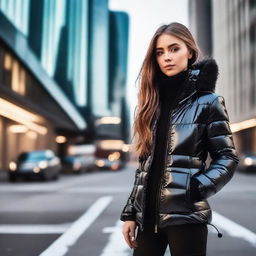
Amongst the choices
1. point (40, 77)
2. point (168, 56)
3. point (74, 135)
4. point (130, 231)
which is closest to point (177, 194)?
point (130, 231)

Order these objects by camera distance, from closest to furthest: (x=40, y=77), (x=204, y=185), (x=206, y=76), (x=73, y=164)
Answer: (x=204, y=185) → (x=206, y=76) → (x=73, y=164) → (x=40, y=77)

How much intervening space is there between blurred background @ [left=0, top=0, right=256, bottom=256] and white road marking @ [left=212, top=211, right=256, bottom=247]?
15 mm

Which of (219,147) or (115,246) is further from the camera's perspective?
(115,246)

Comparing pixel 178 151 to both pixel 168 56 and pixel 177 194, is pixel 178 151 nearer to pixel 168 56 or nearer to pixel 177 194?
pixel 177 194

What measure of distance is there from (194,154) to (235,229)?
555 cm

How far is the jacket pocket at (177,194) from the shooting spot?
84.6 inches

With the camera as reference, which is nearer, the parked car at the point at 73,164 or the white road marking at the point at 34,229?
the white road marking at the point at 34,229

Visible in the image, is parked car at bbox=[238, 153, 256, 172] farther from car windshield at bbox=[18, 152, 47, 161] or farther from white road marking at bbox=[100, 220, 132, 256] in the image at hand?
white road marking at bbox=[100, 220, 132, 256]

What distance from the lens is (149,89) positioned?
250 centimetres

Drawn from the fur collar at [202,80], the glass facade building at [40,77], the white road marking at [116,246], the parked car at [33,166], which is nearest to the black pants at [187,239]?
the fur collar at [202,80]

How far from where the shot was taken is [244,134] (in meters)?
59.8

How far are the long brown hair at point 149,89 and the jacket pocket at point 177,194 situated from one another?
271 millimetres

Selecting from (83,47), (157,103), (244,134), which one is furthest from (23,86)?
(83,47)

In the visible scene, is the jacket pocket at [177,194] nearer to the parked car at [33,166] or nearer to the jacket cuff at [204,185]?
the jacket cuff at [204,185]
